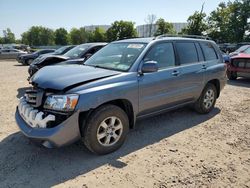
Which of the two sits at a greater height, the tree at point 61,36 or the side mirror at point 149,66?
the tree at point 61,36

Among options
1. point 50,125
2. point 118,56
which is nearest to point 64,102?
point 50,125

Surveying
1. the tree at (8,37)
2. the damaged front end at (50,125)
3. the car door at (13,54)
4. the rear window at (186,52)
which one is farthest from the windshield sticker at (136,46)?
the tree at (8,37)

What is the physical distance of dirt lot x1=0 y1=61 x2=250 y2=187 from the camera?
3.12 meters

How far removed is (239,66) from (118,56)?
7.39 metres

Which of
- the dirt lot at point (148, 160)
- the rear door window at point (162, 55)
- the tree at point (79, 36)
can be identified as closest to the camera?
the dirt lot at point (148, 160)

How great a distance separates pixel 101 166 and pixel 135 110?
1072mm

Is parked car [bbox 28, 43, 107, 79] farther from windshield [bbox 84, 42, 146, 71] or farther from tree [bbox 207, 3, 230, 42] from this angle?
tree [bbox 207, 3, 230, 42]

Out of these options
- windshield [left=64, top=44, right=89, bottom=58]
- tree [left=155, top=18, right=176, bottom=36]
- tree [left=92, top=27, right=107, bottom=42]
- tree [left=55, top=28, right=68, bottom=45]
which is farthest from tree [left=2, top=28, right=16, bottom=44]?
windshield [left=64, top=44, right=89, bottom=58]

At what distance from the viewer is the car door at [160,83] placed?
4.12 meters

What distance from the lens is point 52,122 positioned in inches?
130

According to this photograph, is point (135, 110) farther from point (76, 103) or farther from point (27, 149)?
point (27, 149)

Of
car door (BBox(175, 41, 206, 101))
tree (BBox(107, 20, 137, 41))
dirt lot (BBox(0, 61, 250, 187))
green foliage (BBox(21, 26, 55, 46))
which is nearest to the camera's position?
dirt lot (BBox(0, 61, 250, 187))

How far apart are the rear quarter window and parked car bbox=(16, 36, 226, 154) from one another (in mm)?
323

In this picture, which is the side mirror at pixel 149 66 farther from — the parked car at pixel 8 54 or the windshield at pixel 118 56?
the parked car at pixel 8 54
